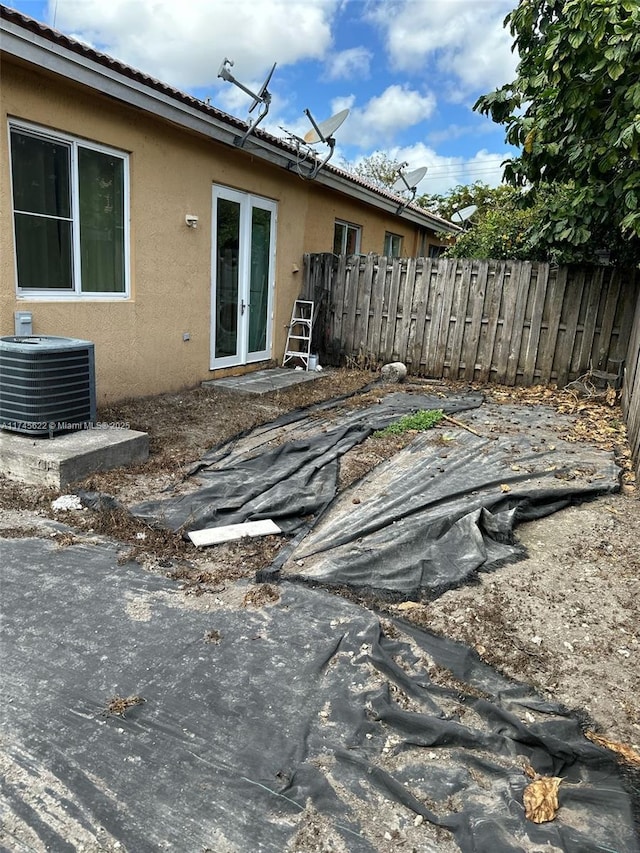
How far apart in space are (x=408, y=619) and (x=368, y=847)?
3.87ft

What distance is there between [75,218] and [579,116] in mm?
5112

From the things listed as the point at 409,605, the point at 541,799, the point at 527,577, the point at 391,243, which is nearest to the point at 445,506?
the point at 527,577

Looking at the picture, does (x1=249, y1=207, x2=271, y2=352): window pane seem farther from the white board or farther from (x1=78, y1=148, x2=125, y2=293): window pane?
the white board

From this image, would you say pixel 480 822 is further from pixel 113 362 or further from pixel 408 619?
pixel 113 362

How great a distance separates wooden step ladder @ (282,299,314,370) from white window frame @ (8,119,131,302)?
145 inches

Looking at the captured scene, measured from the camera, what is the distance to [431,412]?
6.12 metres

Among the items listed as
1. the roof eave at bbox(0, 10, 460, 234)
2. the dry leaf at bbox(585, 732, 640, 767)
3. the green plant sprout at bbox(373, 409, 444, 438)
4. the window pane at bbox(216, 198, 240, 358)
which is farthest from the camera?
the window pane at bbox(216, 198, 240, 358)

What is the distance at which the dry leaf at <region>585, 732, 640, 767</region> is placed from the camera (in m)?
1.96

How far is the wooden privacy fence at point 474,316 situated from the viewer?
7914mm

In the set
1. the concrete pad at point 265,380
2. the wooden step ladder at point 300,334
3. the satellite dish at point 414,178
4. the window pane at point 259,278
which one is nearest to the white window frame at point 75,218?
the concrete pad at point 265,380

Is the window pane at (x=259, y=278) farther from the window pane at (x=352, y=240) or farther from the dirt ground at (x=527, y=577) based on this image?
the dirt ground at (x=527, y=577)

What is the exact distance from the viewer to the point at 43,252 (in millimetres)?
5430

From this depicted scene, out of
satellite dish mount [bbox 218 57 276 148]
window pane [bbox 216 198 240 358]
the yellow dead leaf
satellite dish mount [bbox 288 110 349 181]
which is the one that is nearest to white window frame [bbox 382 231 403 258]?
satellite dish mount [bbox 288 110 349 181]

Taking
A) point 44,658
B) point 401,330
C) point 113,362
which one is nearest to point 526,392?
point 401,330
